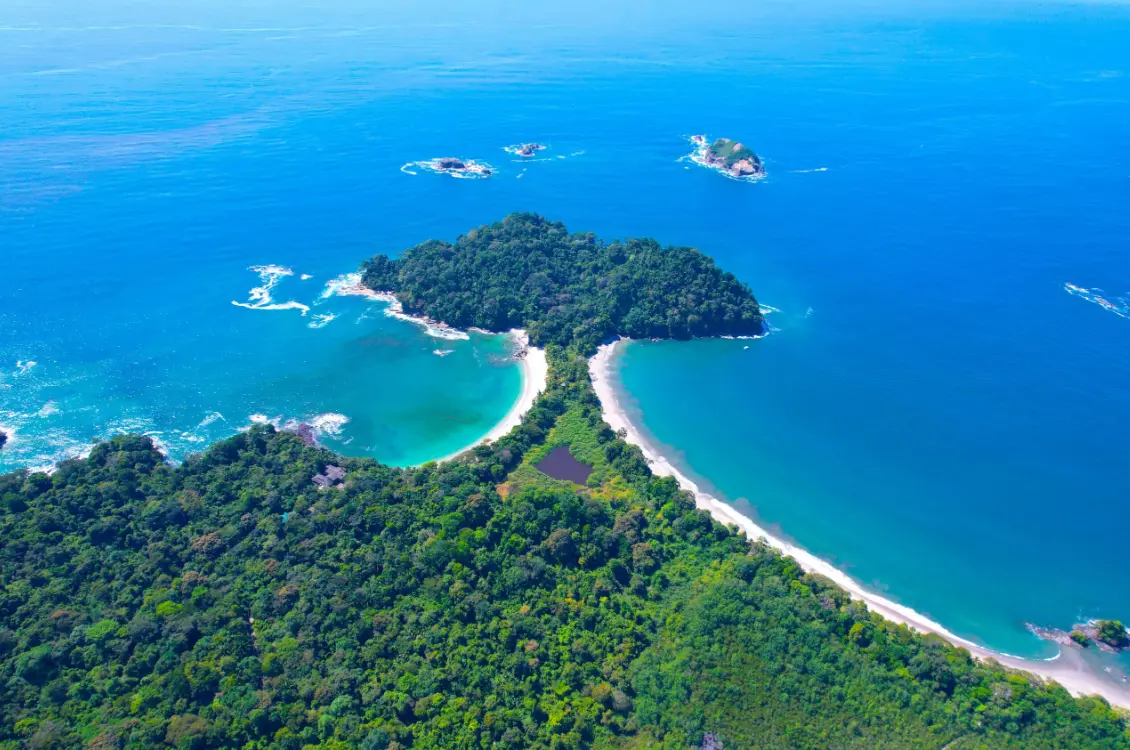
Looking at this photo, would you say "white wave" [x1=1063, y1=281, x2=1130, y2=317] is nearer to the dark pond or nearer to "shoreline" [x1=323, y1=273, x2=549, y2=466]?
"shoreline" [x1=323, y1=273, x2=549, y2=466]

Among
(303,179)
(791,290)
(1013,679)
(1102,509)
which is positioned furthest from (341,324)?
(1102,509)

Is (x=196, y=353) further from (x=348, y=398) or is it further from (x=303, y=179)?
(x=303, y=179)

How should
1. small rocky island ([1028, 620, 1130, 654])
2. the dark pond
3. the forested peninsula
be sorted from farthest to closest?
the dark pond < small rocky island ([1028, 620, 1130, 654]) < the forested peninsula

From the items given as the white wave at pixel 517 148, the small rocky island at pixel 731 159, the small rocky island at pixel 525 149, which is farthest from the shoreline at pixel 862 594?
the white wave at pixel 517 148

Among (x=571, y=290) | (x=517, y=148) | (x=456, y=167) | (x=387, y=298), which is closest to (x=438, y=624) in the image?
(x=571, y=290)

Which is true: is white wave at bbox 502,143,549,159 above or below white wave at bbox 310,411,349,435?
above

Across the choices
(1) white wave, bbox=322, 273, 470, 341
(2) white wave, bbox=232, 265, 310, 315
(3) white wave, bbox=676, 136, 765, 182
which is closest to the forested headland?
(1) white wave, bbox=322, 273, 470, 341
